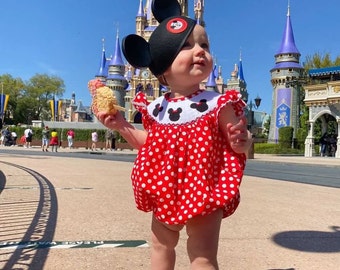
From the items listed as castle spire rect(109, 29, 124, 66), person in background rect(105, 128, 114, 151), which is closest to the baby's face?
person in background rect(105, 128, 114, 151)

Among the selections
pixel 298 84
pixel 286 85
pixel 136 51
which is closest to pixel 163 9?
pixel 136 51

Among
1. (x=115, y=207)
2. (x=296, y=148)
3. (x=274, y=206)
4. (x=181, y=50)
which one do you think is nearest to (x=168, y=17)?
(x=181, y=50)

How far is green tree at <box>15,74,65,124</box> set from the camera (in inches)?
2763

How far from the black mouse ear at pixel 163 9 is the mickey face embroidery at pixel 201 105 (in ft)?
2.35

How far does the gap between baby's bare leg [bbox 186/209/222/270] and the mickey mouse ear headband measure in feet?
Answer: 3.10

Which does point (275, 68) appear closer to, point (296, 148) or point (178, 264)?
point (296, 148)

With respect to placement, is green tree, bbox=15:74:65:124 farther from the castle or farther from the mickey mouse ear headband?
the mickey mouse ear headband

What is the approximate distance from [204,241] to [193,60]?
1033 mm

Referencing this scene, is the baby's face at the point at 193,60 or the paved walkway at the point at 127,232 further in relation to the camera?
the paved walkway at the point at 127,232

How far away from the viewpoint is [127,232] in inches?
156

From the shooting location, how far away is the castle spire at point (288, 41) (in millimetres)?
40312

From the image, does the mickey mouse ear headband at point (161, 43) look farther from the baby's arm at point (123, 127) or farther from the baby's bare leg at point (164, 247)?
the baby's bare leg at point (164, 247)

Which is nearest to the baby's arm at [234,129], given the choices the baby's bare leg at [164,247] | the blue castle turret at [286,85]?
the baby's bare leg at [164,247]

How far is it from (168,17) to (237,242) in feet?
6.99
